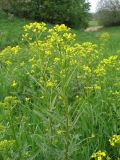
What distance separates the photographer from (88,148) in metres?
3.16

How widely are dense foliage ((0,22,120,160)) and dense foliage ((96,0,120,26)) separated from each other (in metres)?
24.9

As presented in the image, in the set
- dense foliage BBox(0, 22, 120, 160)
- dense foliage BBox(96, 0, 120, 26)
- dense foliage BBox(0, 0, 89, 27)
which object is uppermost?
dense foliage BBox(0, 22, 120, 160)

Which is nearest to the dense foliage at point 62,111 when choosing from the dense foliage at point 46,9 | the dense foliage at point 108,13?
the dense foliage at point 46,9

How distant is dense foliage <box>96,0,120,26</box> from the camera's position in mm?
29594

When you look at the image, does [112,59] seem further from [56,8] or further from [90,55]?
[56,8]

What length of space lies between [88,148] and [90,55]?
1.48 m

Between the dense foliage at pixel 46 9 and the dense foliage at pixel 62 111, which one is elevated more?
the dense foliage at pixel 62 111

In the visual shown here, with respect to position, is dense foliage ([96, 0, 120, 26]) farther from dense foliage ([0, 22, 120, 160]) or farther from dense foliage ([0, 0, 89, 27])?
dense foliage ([0, 22, 120, 160])

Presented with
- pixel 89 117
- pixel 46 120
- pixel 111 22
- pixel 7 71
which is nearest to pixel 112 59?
pixel 89 117

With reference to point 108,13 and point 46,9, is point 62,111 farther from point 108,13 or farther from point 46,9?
point 108,13

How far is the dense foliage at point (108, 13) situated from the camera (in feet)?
97.1

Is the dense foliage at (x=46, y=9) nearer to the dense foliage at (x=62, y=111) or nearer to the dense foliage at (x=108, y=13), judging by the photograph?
the dense foliage at (x=108, y=13)

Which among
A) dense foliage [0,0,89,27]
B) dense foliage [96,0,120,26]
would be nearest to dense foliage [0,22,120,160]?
dense foliage [0,0,89,27]

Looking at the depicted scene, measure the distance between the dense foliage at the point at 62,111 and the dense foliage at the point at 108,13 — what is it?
24.9 m
